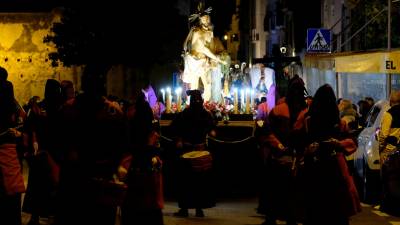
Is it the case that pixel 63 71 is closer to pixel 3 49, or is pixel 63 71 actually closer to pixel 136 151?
pixel 3 49

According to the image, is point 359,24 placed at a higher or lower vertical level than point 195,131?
higher

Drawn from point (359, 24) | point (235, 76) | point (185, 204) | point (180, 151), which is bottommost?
point (185, 204)

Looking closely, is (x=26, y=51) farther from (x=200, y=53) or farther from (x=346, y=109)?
(x=346, y=109)

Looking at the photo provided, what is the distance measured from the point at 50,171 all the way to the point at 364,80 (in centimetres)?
1736

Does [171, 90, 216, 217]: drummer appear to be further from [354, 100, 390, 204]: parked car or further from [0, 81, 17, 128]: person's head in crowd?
[0, 81, 17, 128]: person's head in crowd

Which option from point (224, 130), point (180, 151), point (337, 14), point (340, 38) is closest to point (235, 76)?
point (224, 130)

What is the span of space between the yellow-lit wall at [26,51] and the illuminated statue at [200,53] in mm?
17230

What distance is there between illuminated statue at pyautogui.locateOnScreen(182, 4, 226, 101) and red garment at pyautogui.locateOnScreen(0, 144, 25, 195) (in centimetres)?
785

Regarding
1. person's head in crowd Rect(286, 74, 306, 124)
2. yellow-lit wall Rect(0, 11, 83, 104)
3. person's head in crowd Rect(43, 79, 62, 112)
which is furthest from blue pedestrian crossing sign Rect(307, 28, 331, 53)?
yellow-lit wall Rect(0, 11, 83, 104)

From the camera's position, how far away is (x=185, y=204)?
42.8 ft

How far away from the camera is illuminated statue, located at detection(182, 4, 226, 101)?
17.1m

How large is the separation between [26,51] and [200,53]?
17.8 m

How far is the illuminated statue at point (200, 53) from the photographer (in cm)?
1714

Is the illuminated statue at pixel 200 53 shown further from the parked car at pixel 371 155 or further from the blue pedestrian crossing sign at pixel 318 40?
the blue pedestrian crossing sign at pixel 318 40
